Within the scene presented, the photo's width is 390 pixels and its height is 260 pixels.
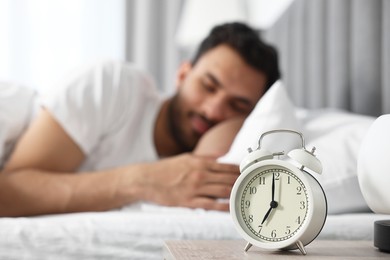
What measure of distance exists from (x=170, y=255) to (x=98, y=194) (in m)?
0.62

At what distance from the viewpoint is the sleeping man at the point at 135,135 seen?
1.39m

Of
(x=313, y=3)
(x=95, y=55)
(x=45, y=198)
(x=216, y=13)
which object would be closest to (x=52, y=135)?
(x=45, y=198)

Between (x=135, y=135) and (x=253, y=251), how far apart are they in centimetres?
98

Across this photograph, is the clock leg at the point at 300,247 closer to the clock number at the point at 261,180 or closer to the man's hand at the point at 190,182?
the clock number at the point at 261,180

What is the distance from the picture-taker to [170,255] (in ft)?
2.67

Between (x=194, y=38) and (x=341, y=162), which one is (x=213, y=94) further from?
(x=194, y=38)

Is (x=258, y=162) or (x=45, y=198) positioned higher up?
(x=258, y=162)

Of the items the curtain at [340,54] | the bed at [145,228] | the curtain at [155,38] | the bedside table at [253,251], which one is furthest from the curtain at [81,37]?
the bedside table at [253,251]

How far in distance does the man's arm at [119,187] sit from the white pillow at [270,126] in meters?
0.06

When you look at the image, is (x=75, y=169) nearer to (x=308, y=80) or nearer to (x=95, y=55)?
(x=308, y=80)

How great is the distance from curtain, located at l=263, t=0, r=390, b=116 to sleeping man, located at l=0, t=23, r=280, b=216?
0.67 ft

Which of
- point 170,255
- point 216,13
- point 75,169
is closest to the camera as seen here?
point 170,255

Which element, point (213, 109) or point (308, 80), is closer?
point (213, 109)

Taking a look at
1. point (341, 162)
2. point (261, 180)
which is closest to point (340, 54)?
point (341, 162)
